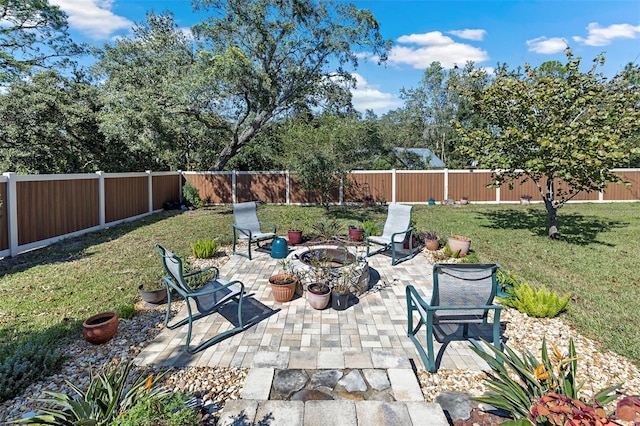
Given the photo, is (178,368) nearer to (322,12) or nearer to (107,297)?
(107,297)

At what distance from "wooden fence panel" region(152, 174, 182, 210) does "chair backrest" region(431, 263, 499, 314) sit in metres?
12.4

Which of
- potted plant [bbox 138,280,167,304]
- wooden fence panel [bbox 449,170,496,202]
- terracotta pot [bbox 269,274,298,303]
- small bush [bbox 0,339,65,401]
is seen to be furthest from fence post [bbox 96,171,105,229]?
wooden fence panel [bbox 449,170,496,202]

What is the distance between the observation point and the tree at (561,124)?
6730 millimetres

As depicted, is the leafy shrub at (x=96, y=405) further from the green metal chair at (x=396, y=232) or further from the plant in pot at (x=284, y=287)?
the green metal chair at (x=396, y=232)

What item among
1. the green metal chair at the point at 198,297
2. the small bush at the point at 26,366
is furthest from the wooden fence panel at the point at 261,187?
the small bush at the point at 26,366

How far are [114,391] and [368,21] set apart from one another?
45.9 feet

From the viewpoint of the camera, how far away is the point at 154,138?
35.9 ft

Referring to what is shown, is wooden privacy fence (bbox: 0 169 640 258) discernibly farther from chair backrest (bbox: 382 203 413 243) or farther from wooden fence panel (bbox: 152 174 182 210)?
chair backrest (bbox: 382 203 413 243)

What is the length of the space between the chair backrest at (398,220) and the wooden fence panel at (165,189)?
9.89 meters

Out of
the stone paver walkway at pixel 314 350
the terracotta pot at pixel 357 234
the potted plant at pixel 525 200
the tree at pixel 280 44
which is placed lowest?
the stone paver walkway at pixel 314 350

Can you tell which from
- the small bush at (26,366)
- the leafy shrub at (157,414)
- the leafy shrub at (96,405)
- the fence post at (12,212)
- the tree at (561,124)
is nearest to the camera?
the leafy shrub at (157,414)

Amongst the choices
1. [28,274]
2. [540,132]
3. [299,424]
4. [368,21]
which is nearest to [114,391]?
[299,424]

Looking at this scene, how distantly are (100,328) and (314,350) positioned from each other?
2103 millimetres

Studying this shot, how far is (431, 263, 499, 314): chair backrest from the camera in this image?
2914 mm
